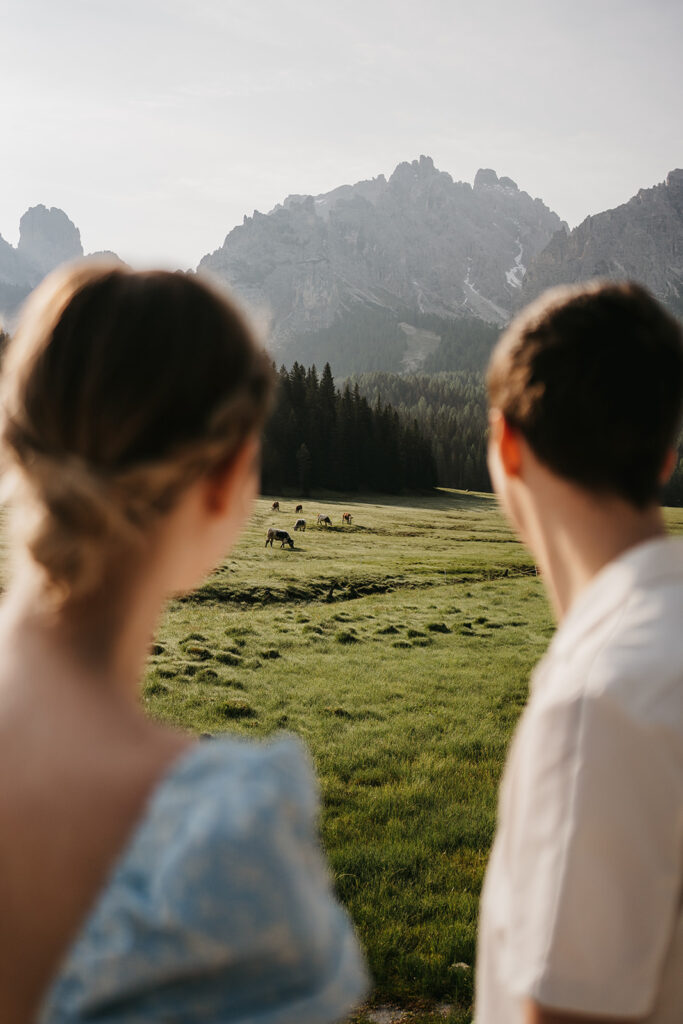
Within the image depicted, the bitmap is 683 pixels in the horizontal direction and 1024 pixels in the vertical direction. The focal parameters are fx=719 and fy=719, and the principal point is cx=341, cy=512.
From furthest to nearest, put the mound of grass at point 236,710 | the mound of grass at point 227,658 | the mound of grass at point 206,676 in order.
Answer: the mound of grass at point 227,658 < the mound of grass at point 206,676 < the mound of grass at point 236,710

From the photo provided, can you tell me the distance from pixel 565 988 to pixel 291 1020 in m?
0.58

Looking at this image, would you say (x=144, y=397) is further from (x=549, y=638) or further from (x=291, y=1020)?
(x=549, y=638)

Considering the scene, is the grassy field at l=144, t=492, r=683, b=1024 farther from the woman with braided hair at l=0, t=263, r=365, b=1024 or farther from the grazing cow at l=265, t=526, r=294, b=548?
the woman with braided hair at l=0, t=263, r=365, b=1024

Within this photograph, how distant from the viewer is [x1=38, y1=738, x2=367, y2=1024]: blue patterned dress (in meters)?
1.30

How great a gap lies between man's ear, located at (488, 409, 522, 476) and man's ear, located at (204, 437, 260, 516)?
0.80 meters

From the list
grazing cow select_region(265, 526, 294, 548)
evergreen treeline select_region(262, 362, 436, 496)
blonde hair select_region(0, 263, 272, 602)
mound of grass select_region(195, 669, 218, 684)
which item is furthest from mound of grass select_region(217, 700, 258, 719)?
evergreen treeline select_region(262, 362, 436, 496)

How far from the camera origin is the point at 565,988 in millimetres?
1498

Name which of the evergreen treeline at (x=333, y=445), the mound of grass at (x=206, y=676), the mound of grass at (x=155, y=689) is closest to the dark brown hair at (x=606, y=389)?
the mound of grass at (x=155, y=689)

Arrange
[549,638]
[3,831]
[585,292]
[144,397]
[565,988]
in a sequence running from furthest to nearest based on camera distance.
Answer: [549,638], [585,292], [565,988], [144,397], [3,831]

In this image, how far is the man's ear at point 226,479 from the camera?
1604 mm

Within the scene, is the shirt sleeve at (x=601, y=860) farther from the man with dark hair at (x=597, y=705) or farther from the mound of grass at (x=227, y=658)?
the mound of grass at (x=227, y=658)

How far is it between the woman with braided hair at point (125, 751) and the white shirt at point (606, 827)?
423mm

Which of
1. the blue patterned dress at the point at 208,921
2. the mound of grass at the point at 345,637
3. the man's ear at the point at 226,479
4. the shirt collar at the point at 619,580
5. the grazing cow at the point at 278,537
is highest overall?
the man's ear at the point at 226,479

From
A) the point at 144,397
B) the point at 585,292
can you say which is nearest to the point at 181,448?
the point at 144,397
